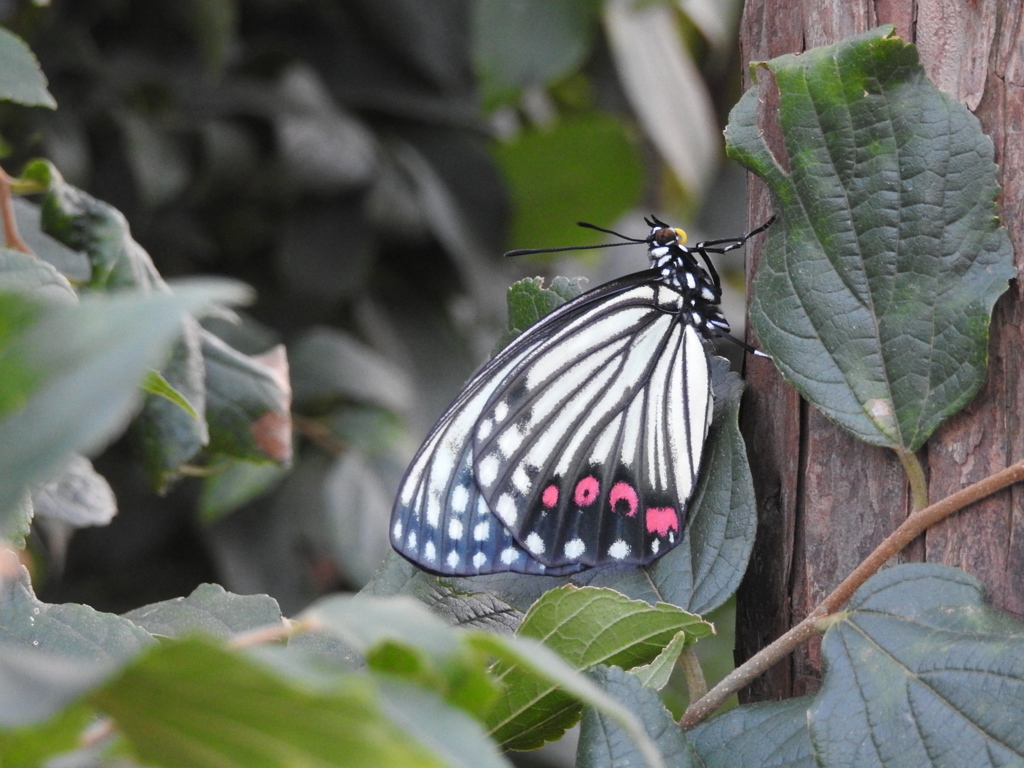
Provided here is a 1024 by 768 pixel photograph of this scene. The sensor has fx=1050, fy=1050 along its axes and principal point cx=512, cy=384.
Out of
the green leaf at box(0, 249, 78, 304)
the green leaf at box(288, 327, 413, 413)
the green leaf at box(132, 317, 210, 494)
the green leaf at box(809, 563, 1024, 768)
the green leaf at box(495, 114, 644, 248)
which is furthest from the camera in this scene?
the green leaf at box(495, 114, 644, 248)

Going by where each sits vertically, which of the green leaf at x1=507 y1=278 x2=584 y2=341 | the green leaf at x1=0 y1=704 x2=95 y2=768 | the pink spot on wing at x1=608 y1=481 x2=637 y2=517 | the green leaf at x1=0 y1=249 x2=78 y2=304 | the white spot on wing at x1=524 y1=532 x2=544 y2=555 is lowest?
the white spot on wing at x1=524 y1=532 x2=544 y2=555

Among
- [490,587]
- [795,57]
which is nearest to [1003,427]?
[795,57]

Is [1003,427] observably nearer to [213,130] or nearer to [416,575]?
[416,575]

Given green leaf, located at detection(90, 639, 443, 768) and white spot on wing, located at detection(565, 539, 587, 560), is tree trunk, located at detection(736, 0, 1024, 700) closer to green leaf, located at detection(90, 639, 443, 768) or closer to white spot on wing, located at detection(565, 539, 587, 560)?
white spot on wing, located at detection(565, 539, 587, 560)

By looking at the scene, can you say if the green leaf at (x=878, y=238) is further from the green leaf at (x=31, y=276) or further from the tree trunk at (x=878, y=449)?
the green leaf at (x=31, y=276)

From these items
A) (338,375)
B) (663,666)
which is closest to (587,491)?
(663,666)

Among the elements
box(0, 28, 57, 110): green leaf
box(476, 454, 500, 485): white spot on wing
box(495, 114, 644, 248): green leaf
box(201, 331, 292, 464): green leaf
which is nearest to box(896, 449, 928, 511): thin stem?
box(476, 454, 500, 485): white spot on wing

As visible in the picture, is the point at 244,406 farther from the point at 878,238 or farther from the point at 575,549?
the point at 878,238
